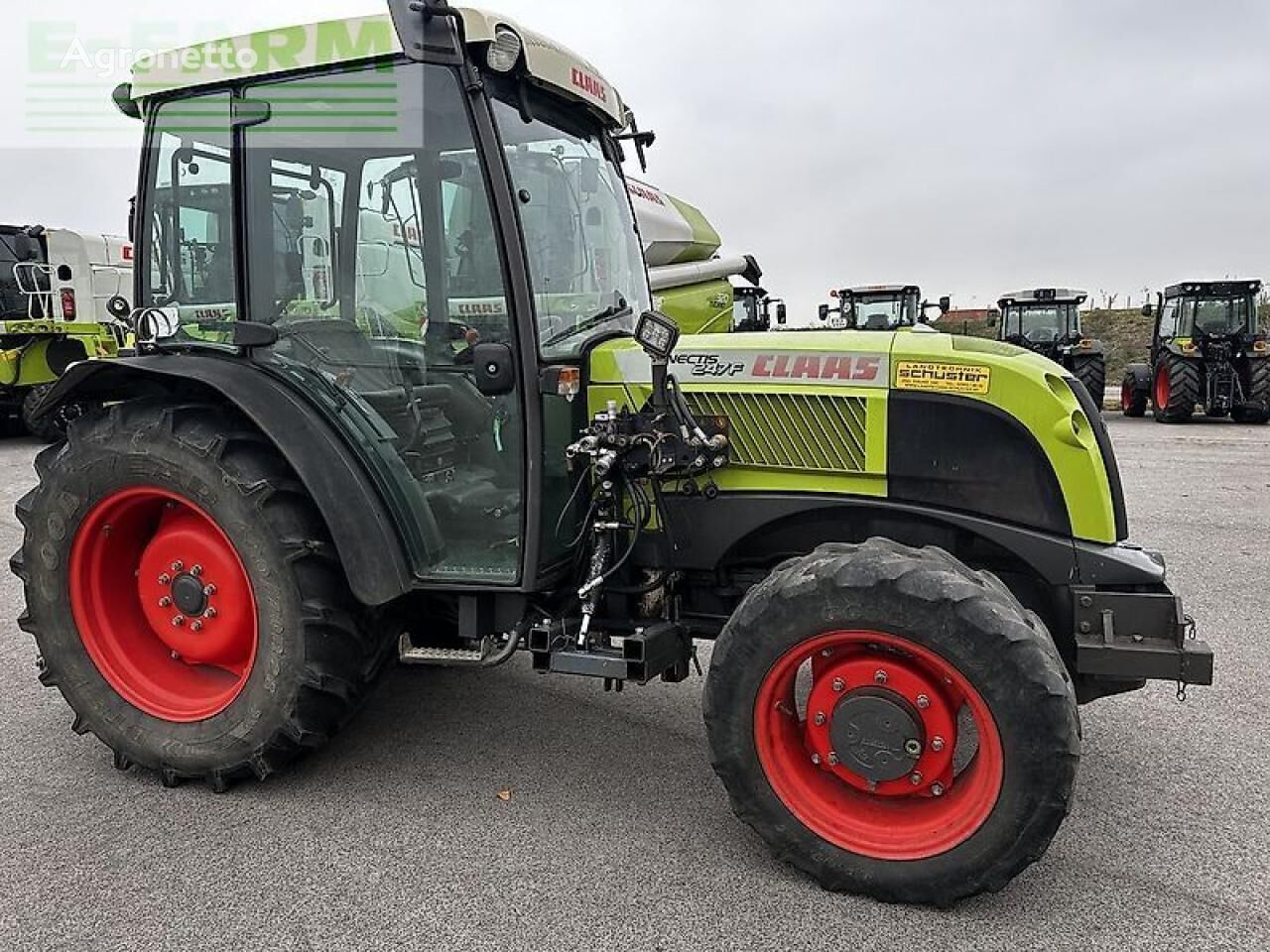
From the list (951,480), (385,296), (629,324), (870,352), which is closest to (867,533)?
(951,480)

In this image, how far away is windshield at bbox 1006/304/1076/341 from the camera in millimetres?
17781

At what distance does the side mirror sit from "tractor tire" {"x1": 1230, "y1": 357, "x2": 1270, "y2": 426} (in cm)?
1571

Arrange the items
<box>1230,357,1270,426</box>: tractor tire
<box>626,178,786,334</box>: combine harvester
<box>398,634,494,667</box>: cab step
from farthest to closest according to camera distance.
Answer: <box>1230,357,1270,426</box>: tractor tire, <box>626,178,786,334</box>: combine harvester, <box>398,634,494,667</box>: cab step

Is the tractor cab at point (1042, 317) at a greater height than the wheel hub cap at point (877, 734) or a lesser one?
greater

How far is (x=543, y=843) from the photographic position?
9.29 ft

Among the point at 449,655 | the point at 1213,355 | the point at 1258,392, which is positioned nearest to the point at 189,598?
the point at 449,655

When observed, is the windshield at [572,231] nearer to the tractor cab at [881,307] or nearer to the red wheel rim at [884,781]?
the red wheel rim at [884,781]

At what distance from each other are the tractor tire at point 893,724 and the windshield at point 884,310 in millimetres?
15416

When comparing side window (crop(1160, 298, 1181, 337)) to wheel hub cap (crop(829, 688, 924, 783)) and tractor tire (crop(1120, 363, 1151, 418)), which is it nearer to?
tractor tire (crop(1120, 363, 1151, 418))

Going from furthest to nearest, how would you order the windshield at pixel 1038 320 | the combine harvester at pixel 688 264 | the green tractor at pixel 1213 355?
the windshield at pixel 1038 320
the green tractor at pixel 1213 355
the combine harvester at pixel 688 264

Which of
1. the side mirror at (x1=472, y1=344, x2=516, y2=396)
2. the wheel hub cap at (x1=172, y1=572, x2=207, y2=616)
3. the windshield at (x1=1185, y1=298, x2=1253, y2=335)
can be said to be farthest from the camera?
the windshield at (x1=1185, y1=298, x2=1253, y2=335)

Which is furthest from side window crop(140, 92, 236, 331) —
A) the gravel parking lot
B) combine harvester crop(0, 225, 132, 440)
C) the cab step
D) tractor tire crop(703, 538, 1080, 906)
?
combine harvester crop(0, 225, 132, 440)

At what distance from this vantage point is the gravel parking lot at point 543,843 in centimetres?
242

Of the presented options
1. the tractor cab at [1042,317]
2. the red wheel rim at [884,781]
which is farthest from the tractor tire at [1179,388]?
the red wheel rim at [884,781]
